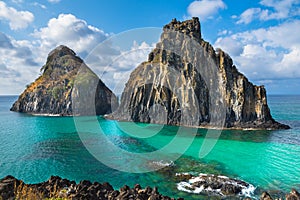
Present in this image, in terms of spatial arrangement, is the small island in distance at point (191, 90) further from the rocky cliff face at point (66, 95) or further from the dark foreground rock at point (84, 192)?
the dark foreground rock at point (84, 192)

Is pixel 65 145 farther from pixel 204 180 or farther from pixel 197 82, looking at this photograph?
pixel 197 82

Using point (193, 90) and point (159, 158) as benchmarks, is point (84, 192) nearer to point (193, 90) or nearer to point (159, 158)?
point (159, 158)

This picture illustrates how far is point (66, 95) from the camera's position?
140 metres

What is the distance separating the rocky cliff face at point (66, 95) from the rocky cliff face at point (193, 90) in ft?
114

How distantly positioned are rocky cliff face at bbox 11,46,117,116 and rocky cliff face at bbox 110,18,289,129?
34.7m

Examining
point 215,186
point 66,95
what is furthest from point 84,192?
point 66,95

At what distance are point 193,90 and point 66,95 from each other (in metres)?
84.8

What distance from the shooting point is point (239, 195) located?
2731 centimetres

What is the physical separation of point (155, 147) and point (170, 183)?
2255 centimetres

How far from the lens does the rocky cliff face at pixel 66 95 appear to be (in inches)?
5330

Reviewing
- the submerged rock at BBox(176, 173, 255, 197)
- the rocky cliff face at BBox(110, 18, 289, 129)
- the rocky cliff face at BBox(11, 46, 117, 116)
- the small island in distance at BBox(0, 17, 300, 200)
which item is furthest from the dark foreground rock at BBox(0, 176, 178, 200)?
the rocky cliff face at BBox(11, 46, 117, 116)

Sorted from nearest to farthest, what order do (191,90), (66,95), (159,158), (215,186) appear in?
(215,186) → (159,158) → (191,90) → (66,95)

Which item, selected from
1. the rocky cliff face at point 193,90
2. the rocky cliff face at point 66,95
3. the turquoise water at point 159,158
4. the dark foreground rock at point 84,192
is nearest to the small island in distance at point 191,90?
the rocky cliff face at point 193,90

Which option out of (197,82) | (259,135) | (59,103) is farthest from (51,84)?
(259,135)
